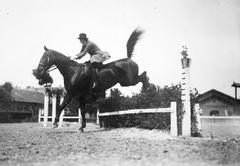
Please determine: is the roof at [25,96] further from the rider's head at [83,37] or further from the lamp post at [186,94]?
the lamp post at [186,94]

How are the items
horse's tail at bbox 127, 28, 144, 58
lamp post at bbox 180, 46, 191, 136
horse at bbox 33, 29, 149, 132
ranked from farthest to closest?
horse's tail at bbox 127, 28, 144, 58
horse at bbox 33, 29, 149, 132
lamp post at bbox 180, 46, 191, 136

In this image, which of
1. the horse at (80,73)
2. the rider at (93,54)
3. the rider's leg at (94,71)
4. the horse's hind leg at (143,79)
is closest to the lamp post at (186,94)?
the horse at (80,73)

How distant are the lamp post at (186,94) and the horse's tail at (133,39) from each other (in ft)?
9.80

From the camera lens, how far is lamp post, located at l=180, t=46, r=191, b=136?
696 centimetres

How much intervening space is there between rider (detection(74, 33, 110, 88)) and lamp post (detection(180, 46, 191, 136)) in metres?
2.90

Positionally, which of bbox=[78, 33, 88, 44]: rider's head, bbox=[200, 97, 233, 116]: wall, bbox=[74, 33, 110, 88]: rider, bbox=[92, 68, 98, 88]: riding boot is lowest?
bbox=[200, 97, 233, 116]: wall

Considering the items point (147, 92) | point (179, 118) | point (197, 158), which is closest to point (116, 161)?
point (197, 158)

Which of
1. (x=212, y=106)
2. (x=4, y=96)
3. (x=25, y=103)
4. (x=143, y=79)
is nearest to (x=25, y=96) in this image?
(x=25, y=103)

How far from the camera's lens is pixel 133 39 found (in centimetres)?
1009

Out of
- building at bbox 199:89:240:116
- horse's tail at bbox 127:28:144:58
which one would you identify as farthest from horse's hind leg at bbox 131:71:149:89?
building at bbox 199:89:240:116

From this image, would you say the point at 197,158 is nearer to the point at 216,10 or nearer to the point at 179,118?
the point at 179,118

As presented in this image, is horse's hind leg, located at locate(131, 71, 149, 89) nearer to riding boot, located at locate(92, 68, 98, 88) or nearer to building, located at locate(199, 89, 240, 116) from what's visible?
riding boot, located at locate(92, 68, 98, 88)

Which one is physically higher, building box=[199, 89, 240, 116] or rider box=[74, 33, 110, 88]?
rider box=[74, 33, 110, 88]

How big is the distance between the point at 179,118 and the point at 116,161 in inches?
153
